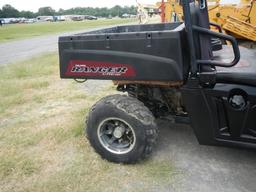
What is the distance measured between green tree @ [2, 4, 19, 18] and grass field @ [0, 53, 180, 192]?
96497mm

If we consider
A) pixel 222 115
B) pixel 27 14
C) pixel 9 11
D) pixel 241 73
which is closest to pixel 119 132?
pixel 222 115

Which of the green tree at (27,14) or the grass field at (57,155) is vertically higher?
the green tree at (27,14)

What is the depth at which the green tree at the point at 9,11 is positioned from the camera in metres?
95.4

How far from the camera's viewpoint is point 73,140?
161 inches

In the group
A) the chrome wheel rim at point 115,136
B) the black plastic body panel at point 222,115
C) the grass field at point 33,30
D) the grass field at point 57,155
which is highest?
the black plastic body panel at point 222,115

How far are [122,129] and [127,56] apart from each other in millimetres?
790

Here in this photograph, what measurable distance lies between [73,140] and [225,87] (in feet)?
6.61

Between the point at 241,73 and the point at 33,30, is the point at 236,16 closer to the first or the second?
the point at 241,73

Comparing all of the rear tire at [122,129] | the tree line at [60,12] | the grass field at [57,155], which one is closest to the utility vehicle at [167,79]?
the rear tire at [122,129]

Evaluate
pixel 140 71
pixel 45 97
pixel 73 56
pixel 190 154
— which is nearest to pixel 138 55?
pixel 140 71

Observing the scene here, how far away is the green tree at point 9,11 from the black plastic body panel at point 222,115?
99.6 meters

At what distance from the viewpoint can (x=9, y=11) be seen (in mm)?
98125

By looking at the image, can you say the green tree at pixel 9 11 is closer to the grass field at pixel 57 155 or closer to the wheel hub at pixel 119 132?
the grass field at pixel 57 155

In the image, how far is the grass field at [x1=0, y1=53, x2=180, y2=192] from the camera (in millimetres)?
3170
